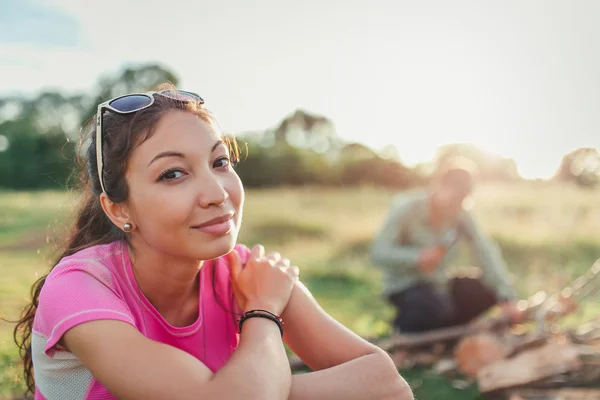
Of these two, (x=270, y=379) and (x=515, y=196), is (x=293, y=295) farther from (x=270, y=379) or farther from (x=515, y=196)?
(x=515, y=196)

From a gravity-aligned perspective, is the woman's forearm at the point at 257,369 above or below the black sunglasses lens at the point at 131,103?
below

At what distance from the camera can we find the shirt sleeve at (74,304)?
6.09ft

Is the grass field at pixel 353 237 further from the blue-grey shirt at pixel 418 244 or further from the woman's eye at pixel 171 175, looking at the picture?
the woman's eye at pixel 171 175

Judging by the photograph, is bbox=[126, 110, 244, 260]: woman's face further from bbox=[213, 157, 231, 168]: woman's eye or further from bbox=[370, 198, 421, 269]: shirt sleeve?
bbox=[370, 198, 421, 269]: shirt sleeve

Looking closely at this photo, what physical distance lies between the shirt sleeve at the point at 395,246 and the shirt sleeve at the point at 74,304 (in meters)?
3.69

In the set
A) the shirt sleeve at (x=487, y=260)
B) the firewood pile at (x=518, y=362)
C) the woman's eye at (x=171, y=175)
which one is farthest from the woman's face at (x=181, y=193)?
the shirt sleeve at (x=487, y=260)

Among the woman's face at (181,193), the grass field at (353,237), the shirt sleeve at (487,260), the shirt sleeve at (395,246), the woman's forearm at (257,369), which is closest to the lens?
the woman's forearm at (257,369)

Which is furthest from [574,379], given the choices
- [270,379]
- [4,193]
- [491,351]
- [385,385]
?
[4,193]

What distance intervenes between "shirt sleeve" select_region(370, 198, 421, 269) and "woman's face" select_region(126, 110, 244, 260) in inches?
138

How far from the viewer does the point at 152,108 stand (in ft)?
6.86

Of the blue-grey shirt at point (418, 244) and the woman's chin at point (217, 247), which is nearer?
the woman's chin at point (217, 247)

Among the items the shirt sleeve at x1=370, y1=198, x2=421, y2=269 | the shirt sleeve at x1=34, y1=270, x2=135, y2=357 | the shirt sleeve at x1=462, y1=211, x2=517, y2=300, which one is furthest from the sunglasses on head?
the shirt sleeve at x1=462, y1=211, x2=517, y2=300

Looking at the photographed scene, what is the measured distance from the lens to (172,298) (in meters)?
2.29

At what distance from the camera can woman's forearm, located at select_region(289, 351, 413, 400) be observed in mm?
2076
